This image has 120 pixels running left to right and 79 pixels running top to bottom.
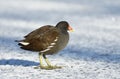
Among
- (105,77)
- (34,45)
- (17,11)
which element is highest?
(17,11)

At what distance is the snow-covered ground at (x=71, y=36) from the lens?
8383 millimetres

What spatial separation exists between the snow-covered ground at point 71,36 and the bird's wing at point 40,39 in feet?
1.32

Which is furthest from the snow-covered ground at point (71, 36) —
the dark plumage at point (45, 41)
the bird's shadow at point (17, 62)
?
the dark plumage at point (45, 41)

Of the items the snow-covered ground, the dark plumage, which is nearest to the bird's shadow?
the snow-covered ground

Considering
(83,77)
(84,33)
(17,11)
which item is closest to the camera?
(83,77)

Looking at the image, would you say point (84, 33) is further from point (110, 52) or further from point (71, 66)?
point (71, 66)

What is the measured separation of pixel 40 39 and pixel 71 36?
4616 millimetres

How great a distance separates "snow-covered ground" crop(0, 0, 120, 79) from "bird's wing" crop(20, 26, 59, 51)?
403 mm

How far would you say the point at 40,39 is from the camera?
338 inches

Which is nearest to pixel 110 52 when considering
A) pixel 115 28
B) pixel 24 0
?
pixel 115 28

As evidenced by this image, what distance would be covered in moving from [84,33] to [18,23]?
261 cm

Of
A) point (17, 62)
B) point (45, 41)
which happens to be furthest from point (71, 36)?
point (45, 41)

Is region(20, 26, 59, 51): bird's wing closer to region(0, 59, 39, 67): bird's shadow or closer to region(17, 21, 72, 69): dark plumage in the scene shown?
region(17, 21, 72, 69): dark plumage

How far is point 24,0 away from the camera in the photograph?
843 inches
